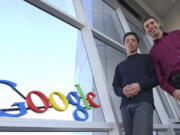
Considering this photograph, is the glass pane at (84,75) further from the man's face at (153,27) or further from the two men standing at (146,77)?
the man's face at (153,27)

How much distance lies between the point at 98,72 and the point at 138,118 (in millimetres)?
820

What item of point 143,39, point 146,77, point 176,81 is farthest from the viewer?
point 143,39

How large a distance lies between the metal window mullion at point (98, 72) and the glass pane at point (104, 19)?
0.31 m

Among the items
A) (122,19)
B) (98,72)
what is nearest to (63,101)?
(98,72)

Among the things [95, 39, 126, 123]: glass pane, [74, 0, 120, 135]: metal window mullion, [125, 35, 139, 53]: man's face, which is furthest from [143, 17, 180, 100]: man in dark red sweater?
[95, 39, 126, 123]: glass pane

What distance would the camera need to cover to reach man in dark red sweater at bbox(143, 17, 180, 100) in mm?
1253

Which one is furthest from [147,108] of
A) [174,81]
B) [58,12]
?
[58,12]

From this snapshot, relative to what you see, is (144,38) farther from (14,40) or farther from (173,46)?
(14,40)

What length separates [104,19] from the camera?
296 cm

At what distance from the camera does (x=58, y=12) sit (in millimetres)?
1955

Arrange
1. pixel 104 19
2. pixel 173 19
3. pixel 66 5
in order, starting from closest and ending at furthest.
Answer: pixel 66 5, pixel 104 19, pixel 173 19

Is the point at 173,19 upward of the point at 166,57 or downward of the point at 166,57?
upward

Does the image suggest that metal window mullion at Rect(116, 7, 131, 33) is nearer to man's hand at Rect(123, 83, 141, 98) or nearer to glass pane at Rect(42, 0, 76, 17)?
glass pane at Rect(42, 0, 76, 17)

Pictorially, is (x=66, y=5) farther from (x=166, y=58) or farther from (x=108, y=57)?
(x=166, y=58)
